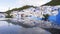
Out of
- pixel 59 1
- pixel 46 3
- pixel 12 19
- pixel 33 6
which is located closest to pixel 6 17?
pixel 12 19

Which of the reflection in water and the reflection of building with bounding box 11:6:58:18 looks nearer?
the reflection in water

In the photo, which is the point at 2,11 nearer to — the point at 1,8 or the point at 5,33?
the point at 1,8

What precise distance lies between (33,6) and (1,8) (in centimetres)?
64

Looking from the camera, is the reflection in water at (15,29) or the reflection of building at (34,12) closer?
the reflection in water at (15,29)

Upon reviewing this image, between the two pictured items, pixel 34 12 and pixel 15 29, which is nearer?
pixel 15 29

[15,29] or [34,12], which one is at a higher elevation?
[34,12]

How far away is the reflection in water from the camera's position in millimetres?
3000

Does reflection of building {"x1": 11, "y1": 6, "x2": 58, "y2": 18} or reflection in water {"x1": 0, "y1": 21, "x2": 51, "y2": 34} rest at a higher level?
reflection of building {"x1": 11, "y1": 6, "x2": 58, "y2": 18}

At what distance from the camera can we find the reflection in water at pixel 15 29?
9.84ft

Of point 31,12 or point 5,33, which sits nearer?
point 5,33

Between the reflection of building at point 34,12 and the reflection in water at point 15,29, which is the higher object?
the reflection of building at point 34,12

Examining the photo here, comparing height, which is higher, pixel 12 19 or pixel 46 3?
pixel 46 3

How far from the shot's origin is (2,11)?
3.17m

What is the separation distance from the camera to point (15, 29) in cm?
304
